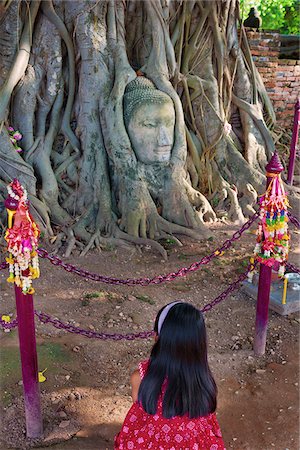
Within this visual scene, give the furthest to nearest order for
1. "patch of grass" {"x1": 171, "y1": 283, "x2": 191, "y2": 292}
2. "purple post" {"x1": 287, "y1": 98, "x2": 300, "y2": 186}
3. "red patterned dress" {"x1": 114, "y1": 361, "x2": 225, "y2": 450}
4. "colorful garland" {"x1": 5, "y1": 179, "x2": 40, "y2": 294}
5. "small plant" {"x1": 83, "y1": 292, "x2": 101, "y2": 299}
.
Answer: "purple post" {"x1": 287, "y1": 98, "x2": 300, "y2": 186} → "patch of grass" {"x1": 171, "y1": 283, "x2": 191, "y2": 292} → "small plant" {"x1": 83, "y1": 292, "x2": 101, "y2": 299} → "colorful garland" {"x1": 5, "y1": 179, "x2": 40, "y2": 294} → "red patterned dress" {"x1": 114, "y1": 361, "x2": 225, "y2": 450}

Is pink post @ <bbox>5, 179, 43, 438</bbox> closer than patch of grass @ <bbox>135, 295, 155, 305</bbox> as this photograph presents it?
Yes

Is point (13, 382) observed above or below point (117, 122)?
below

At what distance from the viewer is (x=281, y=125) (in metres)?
8.96

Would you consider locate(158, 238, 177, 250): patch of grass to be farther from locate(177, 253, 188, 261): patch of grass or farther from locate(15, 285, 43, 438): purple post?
locate(15, 285, 43, 438): purple post

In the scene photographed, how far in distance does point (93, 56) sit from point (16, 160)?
1.43 metres

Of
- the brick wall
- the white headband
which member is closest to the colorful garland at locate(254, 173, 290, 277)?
the white headband

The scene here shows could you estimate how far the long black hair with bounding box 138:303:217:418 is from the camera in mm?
2148

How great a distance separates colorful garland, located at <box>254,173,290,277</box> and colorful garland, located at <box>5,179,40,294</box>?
65.8 inches

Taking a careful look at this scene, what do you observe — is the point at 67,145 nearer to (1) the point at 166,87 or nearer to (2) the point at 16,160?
(2) the point at 16,160

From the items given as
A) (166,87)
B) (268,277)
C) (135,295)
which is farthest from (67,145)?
(268,277)

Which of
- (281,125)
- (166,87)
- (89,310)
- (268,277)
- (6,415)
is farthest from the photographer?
(281,125)

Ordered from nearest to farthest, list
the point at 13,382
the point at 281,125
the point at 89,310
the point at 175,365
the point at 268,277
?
the point at 175,365, the point at 13,382, the point at 268,277, the point at 89,310, the point at 281,125

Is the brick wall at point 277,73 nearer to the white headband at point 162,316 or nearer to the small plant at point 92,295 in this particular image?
the small plant at point 92,295

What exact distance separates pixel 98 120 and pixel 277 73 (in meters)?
4.02
